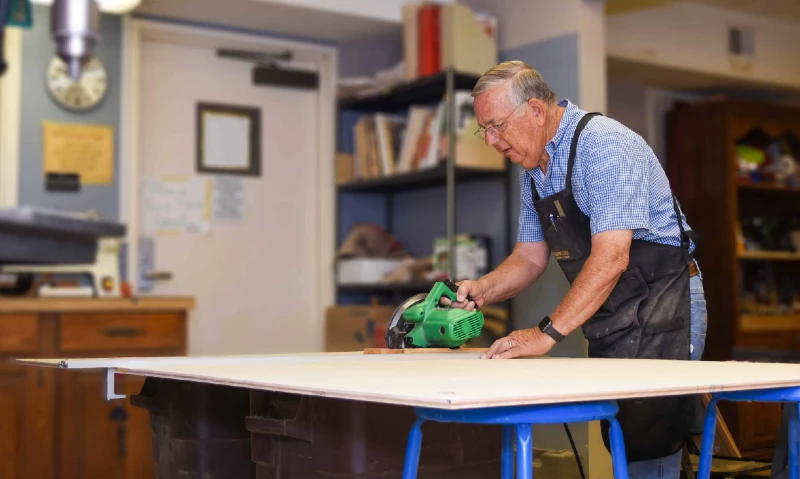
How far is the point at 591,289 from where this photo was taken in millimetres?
2334

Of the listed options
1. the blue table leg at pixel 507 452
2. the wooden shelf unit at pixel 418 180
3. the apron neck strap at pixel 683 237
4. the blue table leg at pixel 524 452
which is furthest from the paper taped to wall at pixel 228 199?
the blue table leg at pixel 524 452

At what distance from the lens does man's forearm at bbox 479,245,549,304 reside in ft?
9.34

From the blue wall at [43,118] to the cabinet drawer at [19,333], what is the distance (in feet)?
2.55

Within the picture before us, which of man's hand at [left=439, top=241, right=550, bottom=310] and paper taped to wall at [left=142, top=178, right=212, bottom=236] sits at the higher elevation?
paper taped to wall at [left=142, top=178, right=212, bottom=236]

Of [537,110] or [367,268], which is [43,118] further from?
[537,110]

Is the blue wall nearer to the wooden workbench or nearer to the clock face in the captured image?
the clock face

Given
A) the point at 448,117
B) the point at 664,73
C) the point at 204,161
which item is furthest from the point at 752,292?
the point at 204,161

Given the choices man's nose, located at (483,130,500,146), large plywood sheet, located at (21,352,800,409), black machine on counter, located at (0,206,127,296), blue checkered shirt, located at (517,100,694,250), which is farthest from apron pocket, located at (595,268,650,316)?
black machine on counter, located at (0,206,127,296)

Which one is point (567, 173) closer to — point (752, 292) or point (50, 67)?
point (50, 67)

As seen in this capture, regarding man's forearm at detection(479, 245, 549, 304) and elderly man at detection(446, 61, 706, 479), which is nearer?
elderly man at detection(446, 61, 706, 479)

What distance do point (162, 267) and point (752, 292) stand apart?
3.88 m

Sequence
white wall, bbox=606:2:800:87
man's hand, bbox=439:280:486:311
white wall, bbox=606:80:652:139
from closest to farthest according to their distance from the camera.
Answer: man's hand, bbox=439:280:486:311
white wall, bbox=606:2:800:87
white wall, bbox=606:80:652:139

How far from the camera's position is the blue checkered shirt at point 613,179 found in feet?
7.78

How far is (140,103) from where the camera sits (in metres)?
4.76
